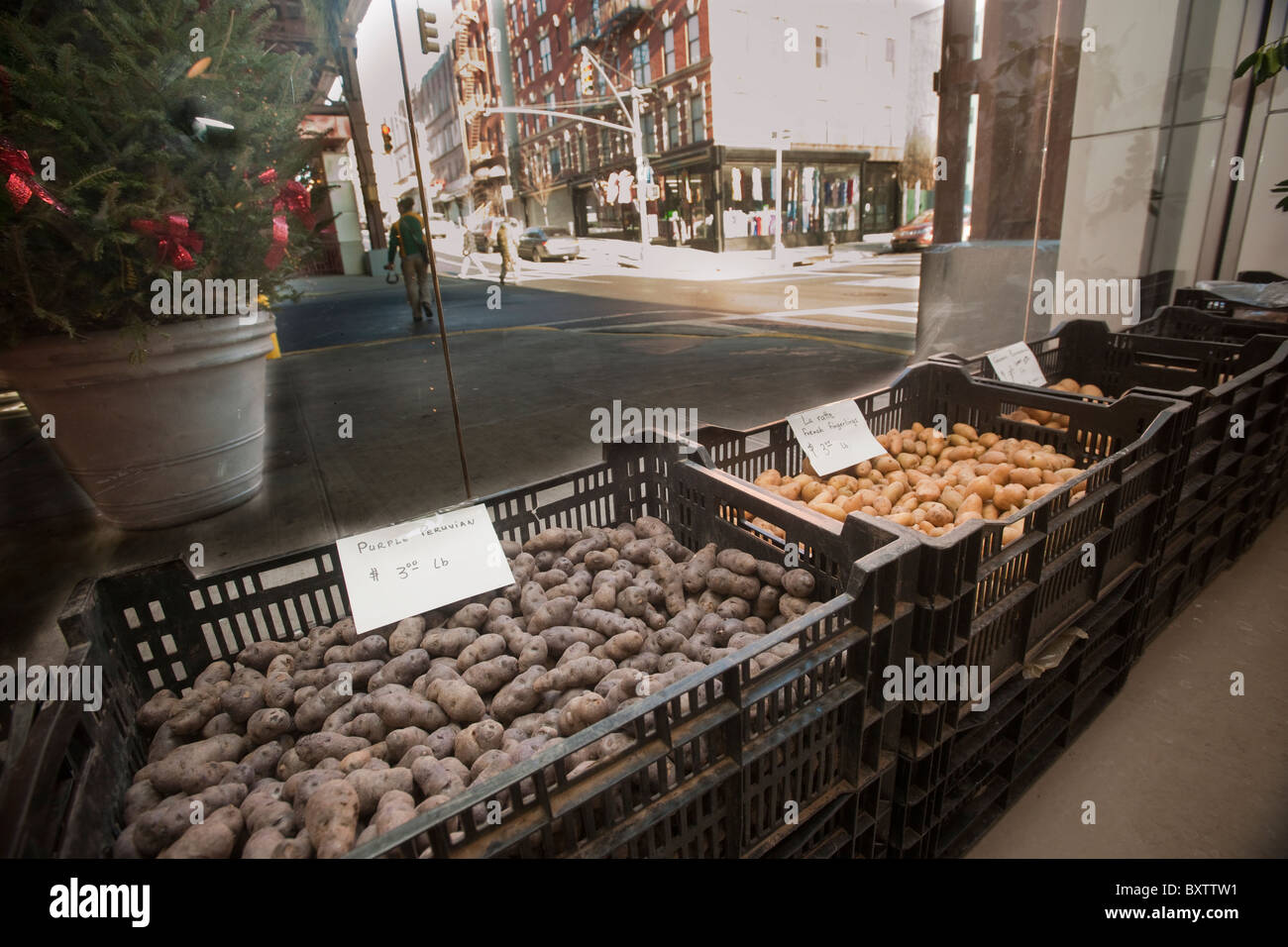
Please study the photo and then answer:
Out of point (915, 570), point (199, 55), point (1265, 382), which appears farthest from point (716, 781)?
point (199, 55)

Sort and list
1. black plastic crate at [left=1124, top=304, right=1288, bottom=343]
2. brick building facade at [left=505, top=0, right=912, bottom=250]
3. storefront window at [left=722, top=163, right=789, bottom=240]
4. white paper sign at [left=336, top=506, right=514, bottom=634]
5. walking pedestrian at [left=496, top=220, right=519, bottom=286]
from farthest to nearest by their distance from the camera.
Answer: walking pedestrian at [left=496, top=220, right=519, bottom=286] → storefront window at [left=722, top=163, right=789, bottom=240] → brick building facade at [left=505, top=0, right=912, bottom=250] → black plastic crate at [left=1124, top=304, right=1288, bottom=343] → white paper sign at [left=336, top=506, right=514, bottom=634]

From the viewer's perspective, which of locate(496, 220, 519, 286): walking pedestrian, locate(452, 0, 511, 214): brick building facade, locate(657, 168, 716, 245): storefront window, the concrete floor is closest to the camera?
the concrete floor

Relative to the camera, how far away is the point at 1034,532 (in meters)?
1.33

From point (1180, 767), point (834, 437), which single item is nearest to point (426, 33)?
point (834, 437)

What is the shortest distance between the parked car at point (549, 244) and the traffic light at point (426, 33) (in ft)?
19.7

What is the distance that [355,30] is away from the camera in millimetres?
5137

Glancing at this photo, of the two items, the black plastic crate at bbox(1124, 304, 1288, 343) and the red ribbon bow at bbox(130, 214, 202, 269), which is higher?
the red ribbon bow at bbox(130, 214, 202, 269)

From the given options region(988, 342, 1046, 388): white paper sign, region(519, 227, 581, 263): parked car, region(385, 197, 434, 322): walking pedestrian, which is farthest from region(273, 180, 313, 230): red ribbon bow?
region(385, 197, 434, 322): walking pedestrian

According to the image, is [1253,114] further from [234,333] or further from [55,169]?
[55,169]

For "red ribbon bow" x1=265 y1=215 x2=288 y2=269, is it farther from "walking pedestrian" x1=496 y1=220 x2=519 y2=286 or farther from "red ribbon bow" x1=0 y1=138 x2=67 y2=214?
"walking pedestrian" x1=496 y1=220 x2=519 y2=286

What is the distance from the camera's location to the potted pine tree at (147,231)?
2.37 m

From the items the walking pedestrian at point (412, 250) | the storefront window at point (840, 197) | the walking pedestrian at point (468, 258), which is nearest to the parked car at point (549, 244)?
the walking pedestrian at point (468, 258)

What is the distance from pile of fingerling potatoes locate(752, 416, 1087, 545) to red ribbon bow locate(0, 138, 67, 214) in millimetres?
2654

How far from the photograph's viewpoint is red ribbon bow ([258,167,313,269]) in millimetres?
3002
